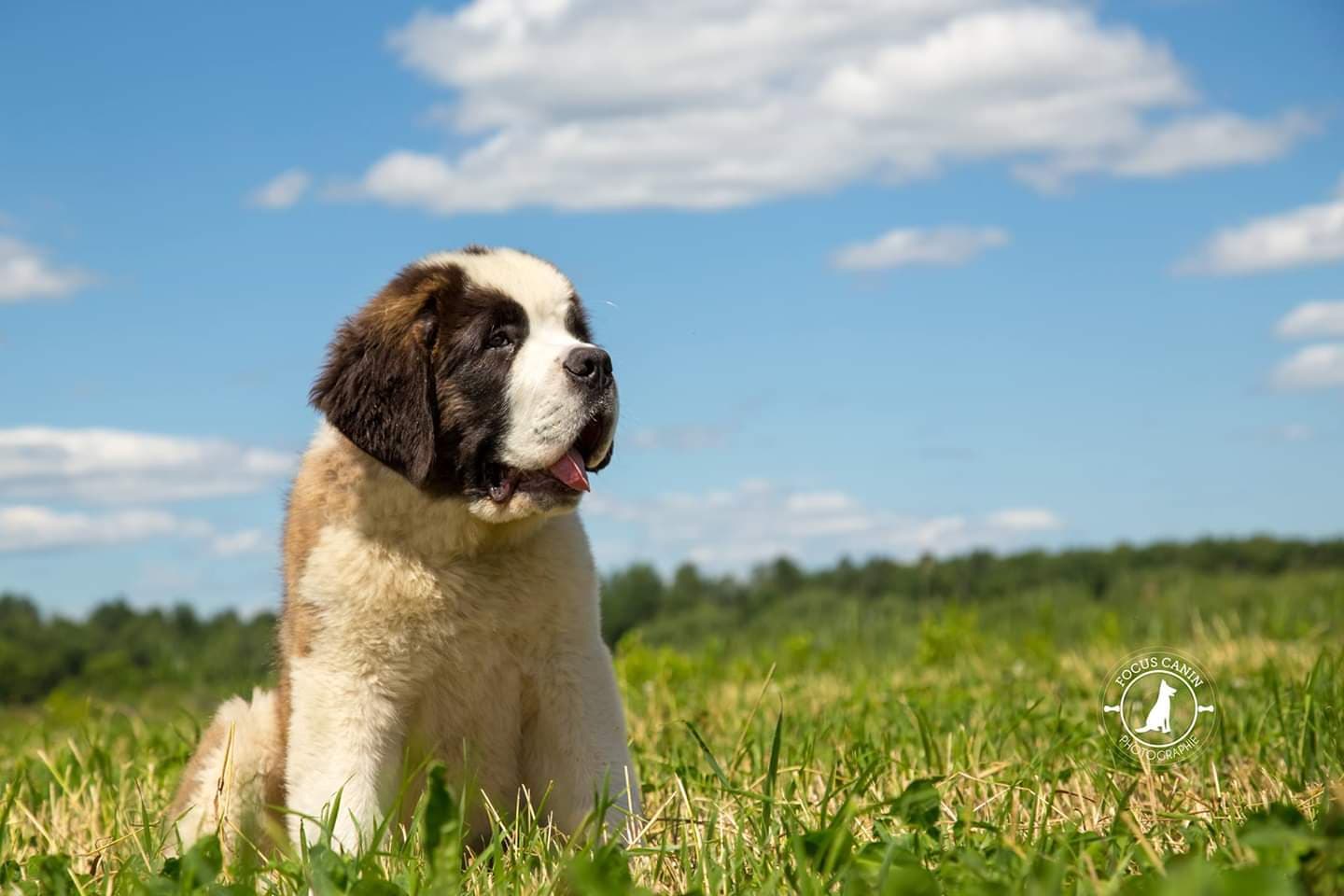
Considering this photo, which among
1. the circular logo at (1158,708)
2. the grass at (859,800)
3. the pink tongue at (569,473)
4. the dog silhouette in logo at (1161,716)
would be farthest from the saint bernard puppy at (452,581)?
the dog silhouette in logo at (1161,716)

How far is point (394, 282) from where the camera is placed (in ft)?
15.0

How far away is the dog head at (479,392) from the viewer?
4195 mm

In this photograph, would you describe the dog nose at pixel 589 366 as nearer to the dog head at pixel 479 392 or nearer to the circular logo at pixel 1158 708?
the dog head at pixel 479 392

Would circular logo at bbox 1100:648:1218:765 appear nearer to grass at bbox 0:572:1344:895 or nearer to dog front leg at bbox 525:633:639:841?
grass at bbox 0:572:1344:895

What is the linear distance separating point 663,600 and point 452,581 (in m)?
8.99

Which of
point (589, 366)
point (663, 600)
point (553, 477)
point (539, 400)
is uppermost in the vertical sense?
point (589, 366)

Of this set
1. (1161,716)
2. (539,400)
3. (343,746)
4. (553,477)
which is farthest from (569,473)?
(1161,716)

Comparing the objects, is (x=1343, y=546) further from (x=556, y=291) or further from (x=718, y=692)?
(x=556, y=291)

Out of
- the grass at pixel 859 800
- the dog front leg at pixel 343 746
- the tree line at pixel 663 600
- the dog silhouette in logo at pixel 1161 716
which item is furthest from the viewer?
the tree line at pixel 663 600

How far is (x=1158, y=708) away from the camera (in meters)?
5.21

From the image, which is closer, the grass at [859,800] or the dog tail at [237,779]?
the grass at [859,800]

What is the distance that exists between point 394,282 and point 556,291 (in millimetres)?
562

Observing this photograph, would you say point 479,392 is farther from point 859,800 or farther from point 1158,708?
point 1158,708

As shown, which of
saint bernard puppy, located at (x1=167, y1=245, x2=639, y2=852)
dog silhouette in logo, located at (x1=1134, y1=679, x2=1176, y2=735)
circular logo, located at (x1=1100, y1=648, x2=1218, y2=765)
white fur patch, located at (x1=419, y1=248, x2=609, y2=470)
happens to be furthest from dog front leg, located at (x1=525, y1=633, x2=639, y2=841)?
dog silhouette in logo, located at (x1=1134, y1=679, x2=1176, y2=735)
